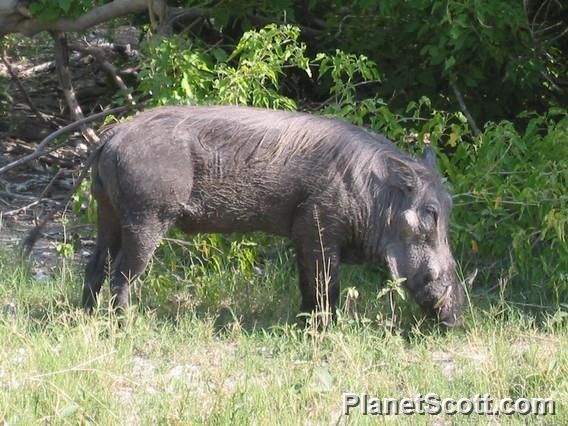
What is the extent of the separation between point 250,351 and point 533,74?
3505 mm

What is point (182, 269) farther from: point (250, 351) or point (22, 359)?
point (22, 359)

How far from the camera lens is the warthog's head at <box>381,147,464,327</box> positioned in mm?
6219

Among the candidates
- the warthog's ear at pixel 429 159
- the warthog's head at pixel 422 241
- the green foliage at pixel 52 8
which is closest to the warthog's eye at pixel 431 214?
the warthog's head at pixel 422 241

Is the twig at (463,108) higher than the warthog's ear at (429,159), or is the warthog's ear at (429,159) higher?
the warthog's ear at (429,159)

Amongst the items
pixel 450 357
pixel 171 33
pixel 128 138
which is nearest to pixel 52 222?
pixel 171 33

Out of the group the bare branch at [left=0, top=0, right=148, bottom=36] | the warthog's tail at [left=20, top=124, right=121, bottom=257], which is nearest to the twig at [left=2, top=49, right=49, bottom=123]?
the bare branch at [left=0, top=0, right=148, bottom=36]

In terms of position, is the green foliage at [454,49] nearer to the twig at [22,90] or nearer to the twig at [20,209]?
the twig at [20,209]

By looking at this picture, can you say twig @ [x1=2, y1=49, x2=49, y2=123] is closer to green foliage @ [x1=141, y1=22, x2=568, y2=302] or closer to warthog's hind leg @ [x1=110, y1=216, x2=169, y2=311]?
green foliage @ [x1=141, y1=22, x2=568, y2=302]

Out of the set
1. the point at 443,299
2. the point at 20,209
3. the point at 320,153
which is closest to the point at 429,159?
the point at 320,153

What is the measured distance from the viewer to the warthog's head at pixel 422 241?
6.22 meters

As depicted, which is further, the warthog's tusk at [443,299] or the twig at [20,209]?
the twig at [20,209]

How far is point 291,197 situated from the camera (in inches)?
247

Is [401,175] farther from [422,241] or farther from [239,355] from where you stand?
[239,355]

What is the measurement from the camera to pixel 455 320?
628cm
